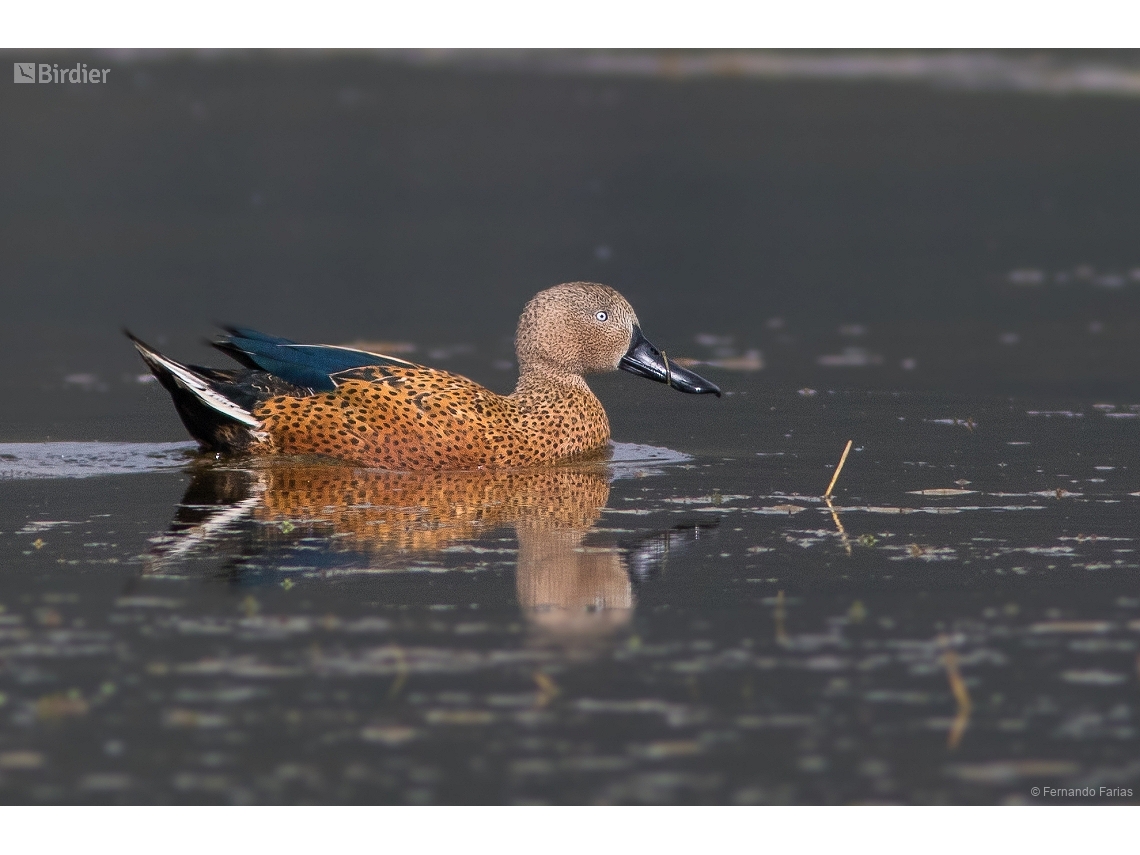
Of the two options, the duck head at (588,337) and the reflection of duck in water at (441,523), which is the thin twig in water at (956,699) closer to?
the reflection of duck in water at (441,523)

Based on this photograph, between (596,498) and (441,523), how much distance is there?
2.90 ft

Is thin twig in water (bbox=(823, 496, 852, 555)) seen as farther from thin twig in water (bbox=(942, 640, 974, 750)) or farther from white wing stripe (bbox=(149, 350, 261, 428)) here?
white wing stripe (bbox=(149, 350, 261, 428))

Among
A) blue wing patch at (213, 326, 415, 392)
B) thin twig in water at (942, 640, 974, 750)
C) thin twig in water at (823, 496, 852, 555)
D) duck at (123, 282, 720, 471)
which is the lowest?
thin twig in water at (942, 640, 974, 750)

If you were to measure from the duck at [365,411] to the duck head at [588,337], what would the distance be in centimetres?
18

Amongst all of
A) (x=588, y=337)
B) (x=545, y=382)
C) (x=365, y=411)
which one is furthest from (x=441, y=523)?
(x=588, y=337)

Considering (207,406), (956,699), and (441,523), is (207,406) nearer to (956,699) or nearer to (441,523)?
(441,523)

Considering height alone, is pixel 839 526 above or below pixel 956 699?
above

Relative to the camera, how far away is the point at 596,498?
772cm

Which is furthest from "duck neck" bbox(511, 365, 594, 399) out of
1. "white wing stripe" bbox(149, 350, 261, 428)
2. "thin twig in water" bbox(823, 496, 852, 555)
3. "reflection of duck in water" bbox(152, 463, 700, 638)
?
"thin twig in water" bbox(823, 496, 852, 555)

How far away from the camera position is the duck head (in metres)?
9.20

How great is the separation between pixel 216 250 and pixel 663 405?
18.9 ft

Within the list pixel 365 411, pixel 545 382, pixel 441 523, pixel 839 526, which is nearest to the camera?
pixel 839 526

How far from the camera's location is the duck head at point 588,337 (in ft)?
30.2

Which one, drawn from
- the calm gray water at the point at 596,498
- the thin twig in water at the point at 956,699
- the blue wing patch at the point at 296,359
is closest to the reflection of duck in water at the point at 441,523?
the calm gray water at the point at 596,498
